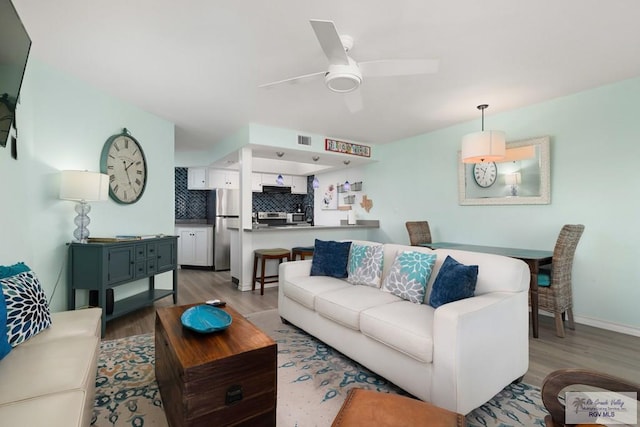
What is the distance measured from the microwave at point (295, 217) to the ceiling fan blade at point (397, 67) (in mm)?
5521

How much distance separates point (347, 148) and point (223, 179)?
3.01 m

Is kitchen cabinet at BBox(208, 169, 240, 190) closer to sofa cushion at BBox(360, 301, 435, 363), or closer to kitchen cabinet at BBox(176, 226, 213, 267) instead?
kitchen cabinet at BBox(176, 226, 213, 267)

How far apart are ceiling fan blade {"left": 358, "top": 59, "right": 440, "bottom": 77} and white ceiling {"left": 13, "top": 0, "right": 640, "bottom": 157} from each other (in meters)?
0.25

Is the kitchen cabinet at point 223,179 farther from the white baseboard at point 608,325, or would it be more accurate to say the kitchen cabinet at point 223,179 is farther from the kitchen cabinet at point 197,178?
the white baseboard at point 608,325

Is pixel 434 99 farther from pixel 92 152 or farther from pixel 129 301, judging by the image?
pixel 129 301

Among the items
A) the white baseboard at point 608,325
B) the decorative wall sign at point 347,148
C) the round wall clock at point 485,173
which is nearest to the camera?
the white baseboard at point 608,325

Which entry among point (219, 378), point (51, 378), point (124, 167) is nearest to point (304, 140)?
point (124, 167)

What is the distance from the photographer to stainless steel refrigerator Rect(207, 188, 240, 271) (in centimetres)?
612

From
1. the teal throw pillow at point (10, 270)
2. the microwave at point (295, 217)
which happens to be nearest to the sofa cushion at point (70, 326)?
the teal throw pillow at point (10, 270)

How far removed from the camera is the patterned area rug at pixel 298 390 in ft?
5.33

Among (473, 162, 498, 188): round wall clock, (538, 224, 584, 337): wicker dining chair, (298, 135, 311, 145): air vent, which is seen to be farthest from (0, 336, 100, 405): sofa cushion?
(473, 162, 498, 188): round wall clock

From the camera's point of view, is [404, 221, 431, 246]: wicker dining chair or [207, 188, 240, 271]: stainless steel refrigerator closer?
[404, 221, 431, 246]: wicker dining chair

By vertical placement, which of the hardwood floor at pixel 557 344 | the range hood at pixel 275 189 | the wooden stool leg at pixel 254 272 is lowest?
the hardwood floor at pixel 557 344

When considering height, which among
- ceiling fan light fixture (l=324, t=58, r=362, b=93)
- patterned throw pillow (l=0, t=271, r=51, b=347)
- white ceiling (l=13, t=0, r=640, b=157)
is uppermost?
white ceiling (l=13, t=0, r=640, b=157)
